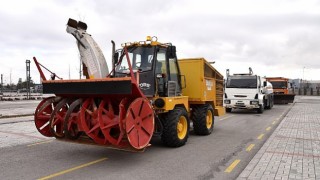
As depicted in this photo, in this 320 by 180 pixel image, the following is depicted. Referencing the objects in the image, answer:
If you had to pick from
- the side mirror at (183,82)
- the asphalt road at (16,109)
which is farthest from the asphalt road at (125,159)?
the asphalt road at (16,109)

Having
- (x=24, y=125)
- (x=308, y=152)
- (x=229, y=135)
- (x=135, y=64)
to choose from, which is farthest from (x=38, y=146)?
(x=308, y=152)

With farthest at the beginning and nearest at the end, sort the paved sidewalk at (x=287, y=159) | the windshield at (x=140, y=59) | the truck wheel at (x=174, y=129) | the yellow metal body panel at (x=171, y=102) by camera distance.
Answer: the windshield at (x=140, y=59)
the truck wheel at (x=174, y=129)
the yellow metal body panel at (x=171, y=102)
the paved sidewalk at (x=287, y=159)

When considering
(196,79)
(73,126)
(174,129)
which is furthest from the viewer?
(196,79)

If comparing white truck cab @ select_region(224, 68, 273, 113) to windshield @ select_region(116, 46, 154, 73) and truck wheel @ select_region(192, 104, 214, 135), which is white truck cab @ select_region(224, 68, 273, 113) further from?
windshield @ select_region(116, 46, 154, 73)

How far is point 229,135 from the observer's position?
1144cm

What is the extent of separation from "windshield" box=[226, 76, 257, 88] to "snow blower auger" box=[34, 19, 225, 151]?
36.1 feet

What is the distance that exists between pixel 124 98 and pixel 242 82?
50.0 feet

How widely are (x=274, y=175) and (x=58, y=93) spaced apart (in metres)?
5.23

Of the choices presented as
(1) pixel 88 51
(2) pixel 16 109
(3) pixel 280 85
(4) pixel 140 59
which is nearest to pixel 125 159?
(4) pixel 140 59

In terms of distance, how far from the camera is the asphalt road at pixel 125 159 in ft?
21.2

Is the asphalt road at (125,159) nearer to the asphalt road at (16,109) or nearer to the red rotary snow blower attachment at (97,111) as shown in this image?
the red rotary snow blower attachment at (97,111)

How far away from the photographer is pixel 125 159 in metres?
7.69

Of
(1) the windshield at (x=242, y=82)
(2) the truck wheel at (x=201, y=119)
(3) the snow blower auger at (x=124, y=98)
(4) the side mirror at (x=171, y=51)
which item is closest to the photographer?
(3) the snow blower auger at (x=124, y=98)

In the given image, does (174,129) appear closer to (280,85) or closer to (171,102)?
(171,102)
